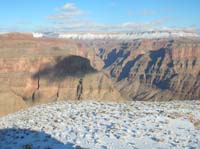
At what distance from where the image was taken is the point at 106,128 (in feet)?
42.1

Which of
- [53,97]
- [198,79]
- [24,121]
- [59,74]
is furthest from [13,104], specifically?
[198,79]

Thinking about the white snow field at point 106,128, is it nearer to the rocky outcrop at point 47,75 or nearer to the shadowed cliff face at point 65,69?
the rocky outcrop at point 47,75

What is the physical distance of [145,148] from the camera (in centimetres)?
1059

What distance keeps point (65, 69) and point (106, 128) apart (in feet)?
319

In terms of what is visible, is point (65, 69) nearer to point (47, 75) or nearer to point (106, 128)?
point (47, 75)

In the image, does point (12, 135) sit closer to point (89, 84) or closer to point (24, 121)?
point (24, 121)

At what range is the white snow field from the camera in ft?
36.8

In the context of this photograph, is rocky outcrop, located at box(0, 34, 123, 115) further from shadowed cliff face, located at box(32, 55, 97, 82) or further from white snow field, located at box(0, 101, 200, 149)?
white snow field, located at box(0, 101, 200, 149)

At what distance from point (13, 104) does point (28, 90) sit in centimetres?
3640

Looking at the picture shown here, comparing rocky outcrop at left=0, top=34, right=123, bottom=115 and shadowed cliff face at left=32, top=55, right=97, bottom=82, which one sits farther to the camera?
shadowed cliff face at left=32, top=55, right=97, bottom=82

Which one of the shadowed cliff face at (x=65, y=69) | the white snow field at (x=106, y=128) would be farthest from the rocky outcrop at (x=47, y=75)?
the white snow field at (x=106, y=128)

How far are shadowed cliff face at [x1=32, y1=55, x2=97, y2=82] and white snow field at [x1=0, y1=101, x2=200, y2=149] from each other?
297 feet

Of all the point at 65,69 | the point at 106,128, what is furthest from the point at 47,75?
the point at 106,128

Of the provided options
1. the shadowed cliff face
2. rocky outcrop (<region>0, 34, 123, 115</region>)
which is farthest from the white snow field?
the shadowed cliff face
